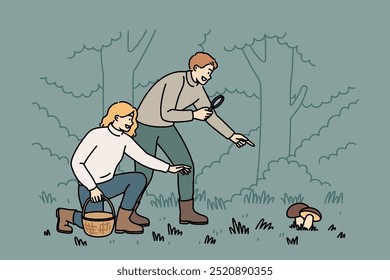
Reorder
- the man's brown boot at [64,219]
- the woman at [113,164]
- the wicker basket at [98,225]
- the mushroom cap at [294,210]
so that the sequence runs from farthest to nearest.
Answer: the mushroom cap at [294,210] → the man's brown boot at [64,219] → the woman at [113,164] → the wicker basket at [98,225]

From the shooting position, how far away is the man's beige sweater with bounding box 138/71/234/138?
7.35 meters

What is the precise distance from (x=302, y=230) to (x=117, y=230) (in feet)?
4.97

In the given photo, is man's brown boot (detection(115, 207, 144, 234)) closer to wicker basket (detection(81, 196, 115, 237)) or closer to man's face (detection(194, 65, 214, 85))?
wicker basket (detection(81, 196, 115, 237))

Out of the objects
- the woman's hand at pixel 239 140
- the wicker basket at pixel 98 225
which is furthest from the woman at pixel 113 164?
the woman's hand at pixel 239 140

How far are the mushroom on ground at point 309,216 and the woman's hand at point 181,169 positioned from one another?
101 cm

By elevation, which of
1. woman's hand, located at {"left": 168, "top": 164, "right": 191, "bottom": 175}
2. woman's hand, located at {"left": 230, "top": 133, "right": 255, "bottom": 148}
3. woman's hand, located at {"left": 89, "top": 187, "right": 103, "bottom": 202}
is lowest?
woman's hand, located at {"left": 89, "top": 187, "right": 103, "bottom": 202}

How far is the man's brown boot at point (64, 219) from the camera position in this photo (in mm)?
7223

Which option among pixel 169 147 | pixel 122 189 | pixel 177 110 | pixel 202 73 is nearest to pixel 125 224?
pixel 122 189

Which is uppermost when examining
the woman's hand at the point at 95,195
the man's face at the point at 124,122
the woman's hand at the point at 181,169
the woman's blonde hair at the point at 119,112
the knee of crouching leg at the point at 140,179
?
the woman's blonde hair at the point at 119,112

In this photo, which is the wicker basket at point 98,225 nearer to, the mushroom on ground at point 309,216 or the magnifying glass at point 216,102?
the magnifying glass at point 216,102

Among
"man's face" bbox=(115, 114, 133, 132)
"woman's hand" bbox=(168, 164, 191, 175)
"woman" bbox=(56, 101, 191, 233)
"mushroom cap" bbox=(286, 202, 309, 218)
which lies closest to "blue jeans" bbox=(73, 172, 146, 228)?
"woman" bbox=(56, 101, 191, 233)

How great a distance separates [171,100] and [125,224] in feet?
3.59

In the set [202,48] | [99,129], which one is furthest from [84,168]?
[202,48]

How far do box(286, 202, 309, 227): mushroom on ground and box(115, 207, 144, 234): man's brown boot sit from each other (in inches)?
48.7
